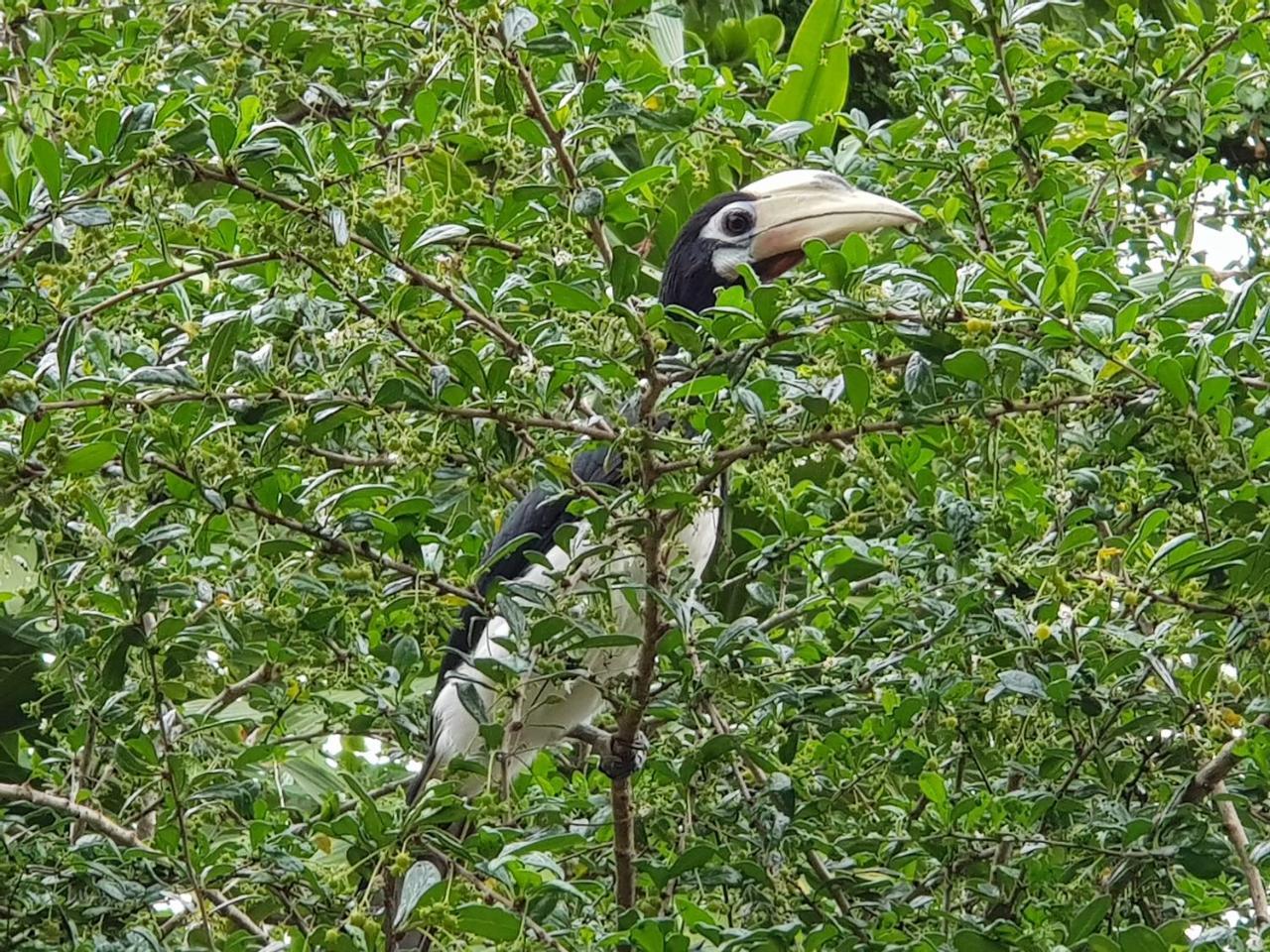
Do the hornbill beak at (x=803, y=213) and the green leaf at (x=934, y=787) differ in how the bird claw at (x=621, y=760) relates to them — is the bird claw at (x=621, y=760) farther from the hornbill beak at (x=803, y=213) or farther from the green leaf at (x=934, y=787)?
the hornbill beak at (x=803, y=213)

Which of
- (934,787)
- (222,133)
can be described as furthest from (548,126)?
(934,787)

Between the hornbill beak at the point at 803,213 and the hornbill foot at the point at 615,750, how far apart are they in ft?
2.66

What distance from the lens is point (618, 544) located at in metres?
1.80

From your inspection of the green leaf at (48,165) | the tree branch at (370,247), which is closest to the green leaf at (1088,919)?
the tree branch at (370,247)

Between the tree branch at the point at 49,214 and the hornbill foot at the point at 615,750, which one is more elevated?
the tree branch at the point at 49,214

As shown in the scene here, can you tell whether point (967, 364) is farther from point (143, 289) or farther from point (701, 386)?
point (143, 289)

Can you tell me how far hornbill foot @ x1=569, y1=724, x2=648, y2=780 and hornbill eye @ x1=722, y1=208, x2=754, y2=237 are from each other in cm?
94

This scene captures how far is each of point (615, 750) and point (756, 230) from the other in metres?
1.32

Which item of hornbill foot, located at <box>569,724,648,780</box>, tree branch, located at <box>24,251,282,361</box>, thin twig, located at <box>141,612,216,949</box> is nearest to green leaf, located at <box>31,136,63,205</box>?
tree branch, located at <box>24,251,282,361</box>

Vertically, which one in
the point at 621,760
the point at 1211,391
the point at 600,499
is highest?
the point at 1211,391

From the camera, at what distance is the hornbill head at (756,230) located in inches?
111

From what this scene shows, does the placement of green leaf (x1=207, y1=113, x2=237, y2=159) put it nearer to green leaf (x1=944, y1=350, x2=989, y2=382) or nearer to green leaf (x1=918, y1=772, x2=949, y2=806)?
green leaf (x1=944, y1=350, x2=989, y2=382)

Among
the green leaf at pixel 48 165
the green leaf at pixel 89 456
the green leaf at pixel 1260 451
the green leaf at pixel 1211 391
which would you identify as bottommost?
the green leaf at pixel 1260 451

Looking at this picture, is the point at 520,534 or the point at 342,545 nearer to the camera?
the point at 342,545
